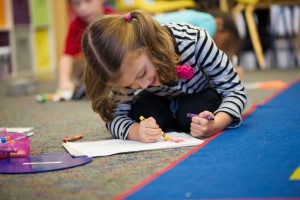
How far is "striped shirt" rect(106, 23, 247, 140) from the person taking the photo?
1.23m

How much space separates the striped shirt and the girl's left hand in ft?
0.21

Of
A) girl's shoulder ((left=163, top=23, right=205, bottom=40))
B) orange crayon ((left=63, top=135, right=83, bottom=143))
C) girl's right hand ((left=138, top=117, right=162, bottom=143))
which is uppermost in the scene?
girl's shoulder ((left=163, top=23, right=205, bottom=40))

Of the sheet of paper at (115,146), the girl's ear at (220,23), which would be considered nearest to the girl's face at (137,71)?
the sheet of paper at (115,146)

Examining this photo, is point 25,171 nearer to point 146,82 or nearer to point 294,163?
point 146,82

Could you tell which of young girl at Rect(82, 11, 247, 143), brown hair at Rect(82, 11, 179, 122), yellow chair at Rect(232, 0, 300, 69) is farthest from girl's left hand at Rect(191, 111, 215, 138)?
yellow chair at Rect(232, 0, 300, 69)

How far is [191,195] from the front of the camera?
0.78 metres

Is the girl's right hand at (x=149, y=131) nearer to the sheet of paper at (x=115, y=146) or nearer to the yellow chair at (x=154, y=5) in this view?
the sheet of paper at (x=115, y=146)

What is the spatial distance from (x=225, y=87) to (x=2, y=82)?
90.7 inches

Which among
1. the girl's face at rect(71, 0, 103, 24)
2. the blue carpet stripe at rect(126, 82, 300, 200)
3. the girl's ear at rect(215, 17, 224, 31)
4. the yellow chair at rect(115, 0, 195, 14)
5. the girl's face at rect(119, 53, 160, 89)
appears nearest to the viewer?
the blue carpet stripe at rect(126, 82, 300, 200)

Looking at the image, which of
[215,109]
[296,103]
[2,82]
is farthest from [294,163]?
[2,82]

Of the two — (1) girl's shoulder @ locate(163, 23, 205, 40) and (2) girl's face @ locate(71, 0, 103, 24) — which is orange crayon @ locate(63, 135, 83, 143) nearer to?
(1) girl's shoulder @ locate(163, 23, 205, 40)

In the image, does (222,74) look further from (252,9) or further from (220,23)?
(252,9)

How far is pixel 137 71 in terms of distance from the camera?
107 centimetres

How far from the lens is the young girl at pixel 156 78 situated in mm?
1085
